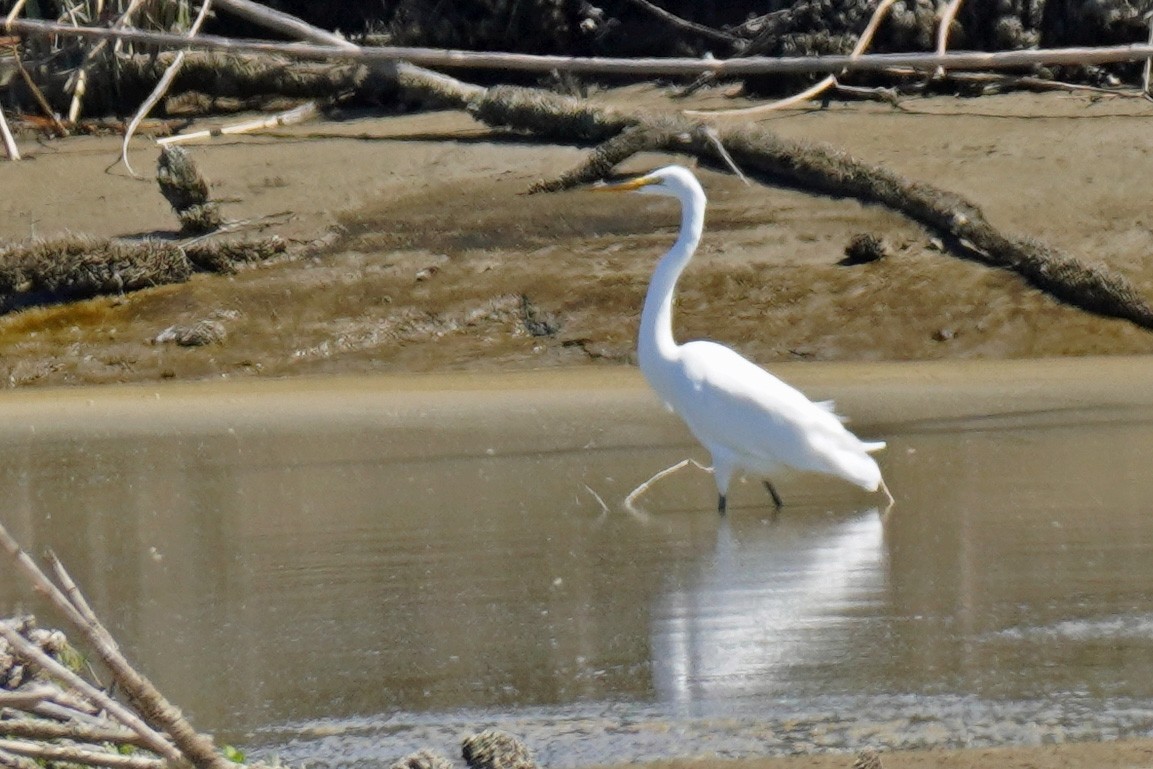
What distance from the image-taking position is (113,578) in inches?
228

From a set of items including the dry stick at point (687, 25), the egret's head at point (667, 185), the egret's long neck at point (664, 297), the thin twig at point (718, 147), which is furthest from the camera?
the dry stick at point (687, 25)

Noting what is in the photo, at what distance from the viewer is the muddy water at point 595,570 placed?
4.14 m

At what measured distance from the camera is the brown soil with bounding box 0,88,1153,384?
10.8m

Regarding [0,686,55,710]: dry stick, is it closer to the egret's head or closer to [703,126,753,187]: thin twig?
the egret's head

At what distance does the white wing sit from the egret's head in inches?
36.1

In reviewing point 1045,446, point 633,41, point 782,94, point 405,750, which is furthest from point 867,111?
point 405,750

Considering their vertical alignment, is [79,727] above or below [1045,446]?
above

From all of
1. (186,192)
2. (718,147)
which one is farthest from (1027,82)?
(186,192)

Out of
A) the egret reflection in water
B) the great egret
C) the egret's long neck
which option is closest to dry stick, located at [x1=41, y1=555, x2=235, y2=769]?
the egret reflection in water

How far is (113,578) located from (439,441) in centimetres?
271

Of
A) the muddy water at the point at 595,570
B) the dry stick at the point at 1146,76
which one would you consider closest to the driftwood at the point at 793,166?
the muddy water at the point at 595,570

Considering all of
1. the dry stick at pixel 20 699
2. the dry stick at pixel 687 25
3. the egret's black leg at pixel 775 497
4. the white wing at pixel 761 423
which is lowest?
the egret's black leg at pixel 775 497

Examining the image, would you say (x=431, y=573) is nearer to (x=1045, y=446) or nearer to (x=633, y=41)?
(x=1045, y=446)

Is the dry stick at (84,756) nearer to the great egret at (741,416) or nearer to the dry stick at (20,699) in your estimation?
the dry stick at (20,699)
